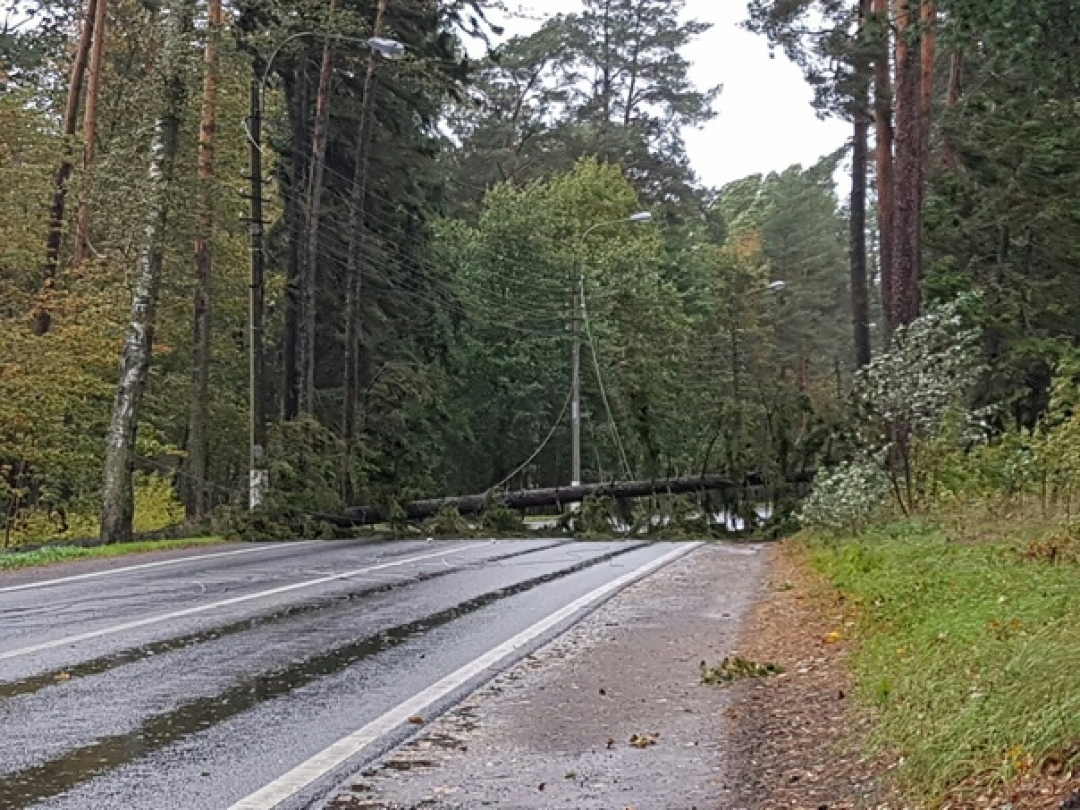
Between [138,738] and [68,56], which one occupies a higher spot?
[68,56]

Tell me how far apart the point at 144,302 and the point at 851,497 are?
44.1ft

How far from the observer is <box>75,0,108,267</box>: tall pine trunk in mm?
30969

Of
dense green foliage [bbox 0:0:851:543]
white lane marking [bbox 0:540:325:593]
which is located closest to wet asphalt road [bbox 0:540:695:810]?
white lane marking [bbox 0:540:325:593]

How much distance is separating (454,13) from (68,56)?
12.1 m

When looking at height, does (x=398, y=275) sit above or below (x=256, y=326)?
above

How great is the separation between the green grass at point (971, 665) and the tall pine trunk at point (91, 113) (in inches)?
1002

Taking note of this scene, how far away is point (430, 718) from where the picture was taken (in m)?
6.73

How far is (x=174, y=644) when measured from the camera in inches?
363

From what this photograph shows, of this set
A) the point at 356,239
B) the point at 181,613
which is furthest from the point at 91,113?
the point at 181,613

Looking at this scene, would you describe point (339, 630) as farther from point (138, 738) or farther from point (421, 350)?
point (421, 350)

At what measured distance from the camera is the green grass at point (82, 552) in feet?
56.5

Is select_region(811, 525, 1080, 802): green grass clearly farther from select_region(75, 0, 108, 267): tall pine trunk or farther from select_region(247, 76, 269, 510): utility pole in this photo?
select_region(75, 0, 108, 267): tall pine trunk

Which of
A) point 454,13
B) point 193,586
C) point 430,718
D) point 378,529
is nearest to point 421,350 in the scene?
point 454,13

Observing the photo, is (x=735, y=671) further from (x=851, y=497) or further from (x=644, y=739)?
(x=851, y=497)
